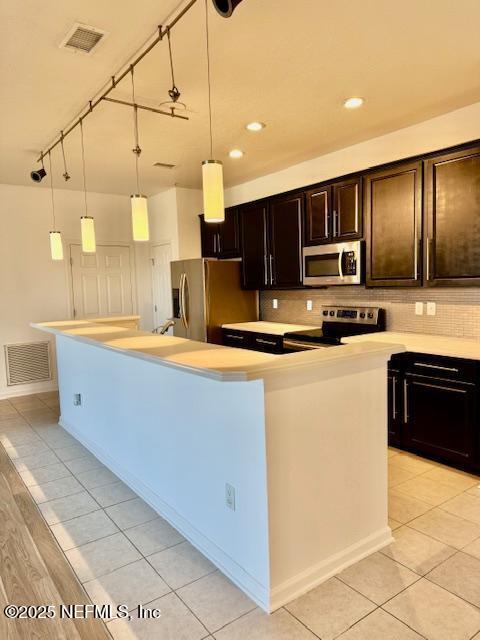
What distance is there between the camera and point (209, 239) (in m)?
5.77

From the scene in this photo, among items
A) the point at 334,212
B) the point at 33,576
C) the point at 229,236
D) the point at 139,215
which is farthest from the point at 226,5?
the point at 229,236

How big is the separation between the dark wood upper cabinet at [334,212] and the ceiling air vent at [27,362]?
3810 mm

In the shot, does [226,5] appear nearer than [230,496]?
Yes

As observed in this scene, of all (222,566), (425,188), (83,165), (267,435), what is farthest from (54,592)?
(83,165)

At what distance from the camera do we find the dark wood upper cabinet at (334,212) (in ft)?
12.7

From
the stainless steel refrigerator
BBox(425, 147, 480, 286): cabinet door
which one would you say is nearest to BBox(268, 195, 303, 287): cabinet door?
the stainless steel refrigerator

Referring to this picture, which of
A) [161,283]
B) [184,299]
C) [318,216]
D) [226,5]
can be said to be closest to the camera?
[226,5]

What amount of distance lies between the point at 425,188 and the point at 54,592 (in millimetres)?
3493

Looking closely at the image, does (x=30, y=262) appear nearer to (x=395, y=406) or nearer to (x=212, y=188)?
(x=212, y=188)

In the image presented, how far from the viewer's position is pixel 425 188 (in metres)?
3.33

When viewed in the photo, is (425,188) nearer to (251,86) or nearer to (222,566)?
(251,86)

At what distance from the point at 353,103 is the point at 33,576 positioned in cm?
356

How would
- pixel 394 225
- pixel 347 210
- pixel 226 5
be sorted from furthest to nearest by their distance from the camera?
pixel 347 210
pixel 394 225
pixel 226 5

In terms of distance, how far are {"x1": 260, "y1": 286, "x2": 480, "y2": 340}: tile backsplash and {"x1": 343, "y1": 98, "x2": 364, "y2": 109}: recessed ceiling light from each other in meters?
1.59
